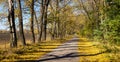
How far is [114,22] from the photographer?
21406 mm

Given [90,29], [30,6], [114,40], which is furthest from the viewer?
[90,29]

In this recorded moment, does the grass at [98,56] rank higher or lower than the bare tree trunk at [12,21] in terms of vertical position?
lower

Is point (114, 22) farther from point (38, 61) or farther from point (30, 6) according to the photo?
point (30, 6)

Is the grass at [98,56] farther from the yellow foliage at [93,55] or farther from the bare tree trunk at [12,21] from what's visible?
the bare tree trunk at [12,21]

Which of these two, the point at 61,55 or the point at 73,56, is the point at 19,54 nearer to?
the point at 61,55

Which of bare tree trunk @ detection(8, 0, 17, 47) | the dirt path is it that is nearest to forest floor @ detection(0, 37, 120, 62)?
the dirt path

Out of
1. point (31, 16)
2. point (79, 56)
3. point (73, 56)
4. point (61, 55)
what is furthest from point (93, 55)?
point (31, 16)

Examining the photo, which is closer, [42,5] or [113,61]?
[113,61]

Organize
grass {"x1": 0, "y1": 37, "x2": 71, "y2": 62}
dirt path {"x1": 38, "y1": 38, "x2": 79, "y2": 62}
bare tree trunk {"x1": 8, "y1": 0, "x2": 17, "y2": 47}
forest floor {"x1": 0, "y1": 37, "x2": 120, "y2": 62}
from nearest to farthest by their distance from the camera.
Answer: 1. dirt path {"x1": 38, "y1": 38, "x2": 79, "y2": 62}
2. forest floor {"x1": 0, "y1": 37, "x2": 120, "y2": 62}
3. grass {"x1": 0, "y1": 37, "x2": 71, "y2": 62}
4. bare tree trunk {"x1": 8, "y1": 0, "x2": 17, "y2": 47}

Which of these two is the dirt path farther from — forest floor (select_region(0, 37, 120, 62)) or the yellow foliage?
the yellow foliage

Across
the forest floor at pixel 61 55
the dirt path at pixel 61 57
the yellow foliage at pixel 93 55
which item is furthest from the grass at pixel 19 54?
the yellow foliage at pixel 93 55

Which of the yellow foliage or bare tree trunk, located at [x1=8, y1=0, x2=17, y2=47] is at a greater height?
bare tree trunk, located at [x1=8, y1=0, x2=17, y2=47]

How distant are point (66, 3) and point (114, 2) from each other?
45904 mm

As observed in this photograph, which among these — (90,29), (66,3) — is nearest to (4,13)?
(90,29)
